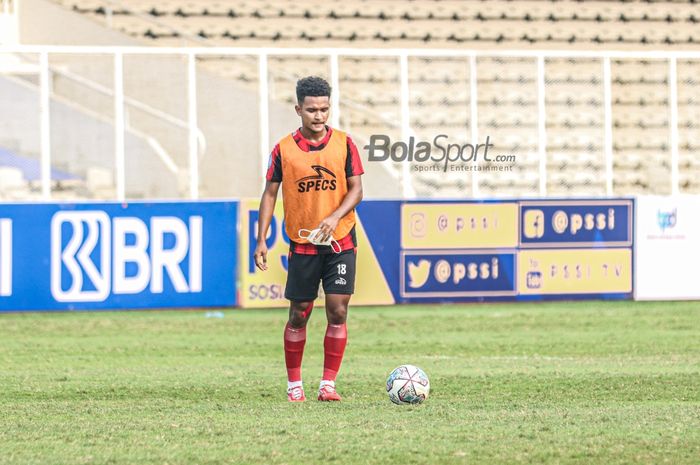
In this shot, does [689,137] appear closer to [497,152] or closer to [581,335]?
[497,152]

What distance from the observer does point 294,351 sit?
8133 millimetres

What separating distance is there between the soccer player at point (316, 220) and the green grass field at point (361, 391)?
38cm

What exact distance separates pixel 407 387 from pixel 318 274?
936 mm

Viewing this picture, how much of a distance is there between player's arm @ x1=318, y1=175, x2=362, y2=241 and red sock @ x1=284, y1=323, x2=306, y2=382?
2.18 feet

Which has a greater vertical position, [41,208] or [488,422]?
[41,208]

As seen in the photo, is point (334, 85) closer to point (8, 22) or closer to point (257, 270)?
point (257, 270)

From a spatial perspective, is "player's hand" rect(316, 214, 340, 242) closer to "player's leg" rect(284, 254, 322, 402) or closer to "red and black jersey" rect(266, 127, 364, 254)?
"red and black jersey" rect(266, 127, 364, 254)

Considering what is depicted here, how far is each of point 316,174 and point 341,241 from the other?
0.44 meters

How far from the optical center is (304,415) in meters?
7.30

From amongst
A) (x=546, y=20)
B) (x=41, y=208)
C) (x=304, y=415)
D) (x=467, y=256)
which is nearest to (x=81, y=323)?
(x=41, y=208)

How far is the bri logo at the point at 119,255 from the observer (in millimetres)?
15000

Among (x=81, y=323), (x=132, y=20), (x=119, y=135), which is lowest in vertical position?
(x=81, y=323)

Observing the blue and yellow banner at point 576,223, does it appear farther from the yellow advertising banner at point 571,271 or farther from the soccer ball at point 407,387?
the soccer ball at point 407,387

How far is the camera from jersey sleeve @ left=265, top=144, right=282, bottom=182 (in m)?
8.11
